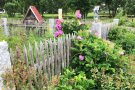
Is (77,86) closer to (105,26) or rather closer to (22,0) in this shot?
(105,26)

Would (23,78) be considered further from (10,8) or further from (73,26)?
(10,8)

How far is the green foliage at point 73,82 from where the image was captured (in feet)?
16.1

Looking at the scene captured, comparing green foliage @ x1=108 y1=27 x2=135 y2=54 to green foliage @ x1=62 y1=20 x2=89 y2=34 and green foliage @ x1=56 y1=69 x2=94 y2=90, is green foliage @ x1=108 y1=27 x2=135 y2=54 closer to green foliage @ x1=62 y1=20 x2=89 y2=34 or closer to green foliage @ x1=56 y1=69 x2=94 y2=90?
green foliage @ x1=62 y1=20 x2=89 y2=34

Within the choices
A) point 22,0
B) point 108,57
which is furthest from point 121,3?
point 108,57

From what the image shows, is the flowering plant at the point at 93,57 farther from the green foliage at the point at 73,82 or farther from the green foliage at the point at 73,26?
the green foliage at the point at 73,26

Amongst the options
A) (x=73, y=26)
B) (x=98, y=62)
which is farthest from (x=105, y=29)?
(x=98, y=62)

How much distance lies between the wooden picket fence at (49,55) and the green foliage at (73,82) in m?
0.25

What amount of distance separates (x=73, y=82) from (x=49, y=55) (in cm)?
73

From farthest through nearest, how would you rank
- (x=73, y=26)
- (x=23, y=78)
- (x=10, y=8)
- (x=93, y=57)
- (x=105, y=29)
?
(x=10, y=8) → (x=105, y=29) → (x=73, y=26) → (x=93, y=57) → (x=23, y=78)

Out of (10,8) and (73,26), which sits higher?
(10,8)

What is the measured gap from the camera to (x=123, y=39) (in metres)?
9.23

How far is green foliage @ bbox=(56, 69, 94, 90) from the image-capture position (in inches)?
193

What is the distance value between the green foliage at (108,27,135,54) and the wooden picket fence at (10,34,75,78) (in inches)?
145

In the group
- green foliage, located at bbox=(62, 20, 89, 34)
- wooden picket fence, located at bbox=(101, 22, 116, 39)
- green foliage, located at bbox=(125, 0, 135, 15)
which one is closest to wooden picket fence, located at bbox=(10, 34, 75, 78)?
green foliage, located at bbox=(62, 20, 89, 34)
